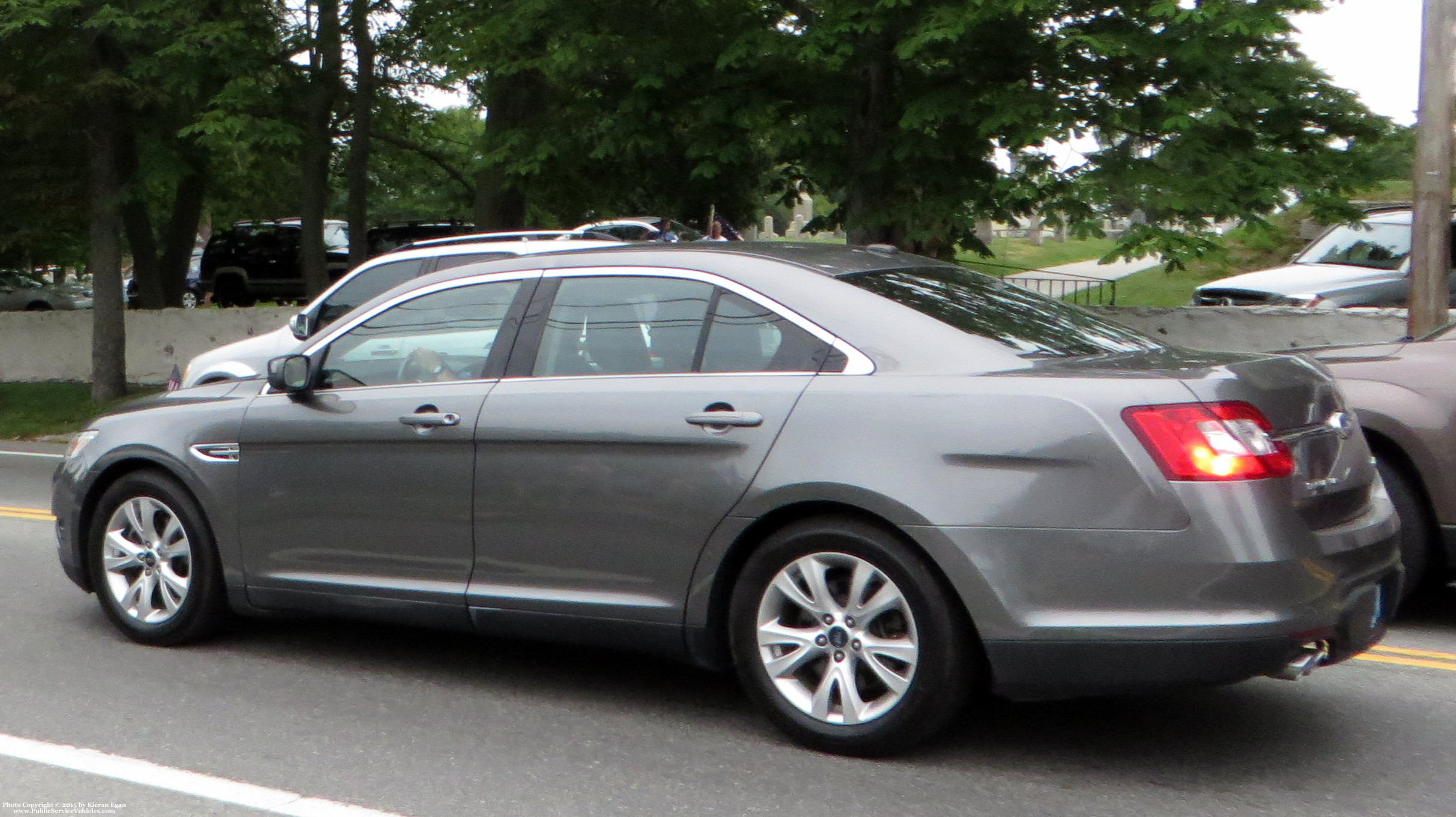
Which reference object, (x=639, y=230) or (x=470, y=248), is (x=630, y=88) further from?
(x=470, y=248)

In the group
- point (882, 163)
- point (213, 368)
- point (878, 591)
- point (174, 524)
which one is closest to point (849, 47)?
point (882, 163)

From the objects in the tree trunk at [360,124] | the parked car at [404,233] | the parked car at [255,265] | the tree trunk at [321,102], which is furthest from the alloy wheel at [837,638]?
the parked car at [255,265]

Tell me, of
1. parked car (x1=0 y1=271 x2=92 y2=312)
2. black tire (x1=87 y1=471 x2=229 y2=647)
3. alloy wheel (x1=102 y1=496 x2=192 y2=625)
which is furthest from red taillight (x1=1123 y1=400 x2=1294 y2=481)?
parked car (x1=0 y1=271 x2=92 y2=312)

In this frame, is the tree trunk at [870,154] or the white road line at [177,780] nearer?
the white road line at [177,780]

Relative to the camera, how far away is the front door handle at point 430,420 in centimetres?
550

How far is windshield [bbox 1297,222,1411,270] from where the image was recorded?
1556 cm

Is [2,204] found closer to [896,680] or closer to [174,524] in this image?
[174,524]

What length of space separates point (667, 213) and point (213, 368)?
18.7ft

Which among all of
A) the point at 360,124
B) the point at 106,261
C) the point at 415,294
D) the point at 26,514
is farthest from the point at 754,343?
the point at 106,261

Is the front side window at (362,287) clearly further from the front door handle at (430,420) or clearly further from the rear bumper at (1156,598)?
the rear bumper at (1156,598)

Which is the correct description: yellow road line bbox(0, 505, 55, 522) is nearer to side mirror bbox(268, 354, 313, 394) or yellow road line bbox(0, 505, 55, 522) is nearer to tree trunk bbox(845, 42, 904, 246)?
side mirror bbox(268, 354, 313, 394)

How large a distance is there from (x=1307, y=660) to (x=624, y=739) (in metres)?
2.08

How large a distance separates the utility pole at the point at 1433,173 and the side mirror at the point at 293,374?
311 inches

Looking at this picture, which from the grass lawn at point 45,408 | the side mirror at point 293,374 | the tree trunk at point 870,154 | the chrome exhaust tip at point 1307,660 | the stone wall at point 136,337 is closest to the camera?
the chrome exhaust tip at point 1307,660
